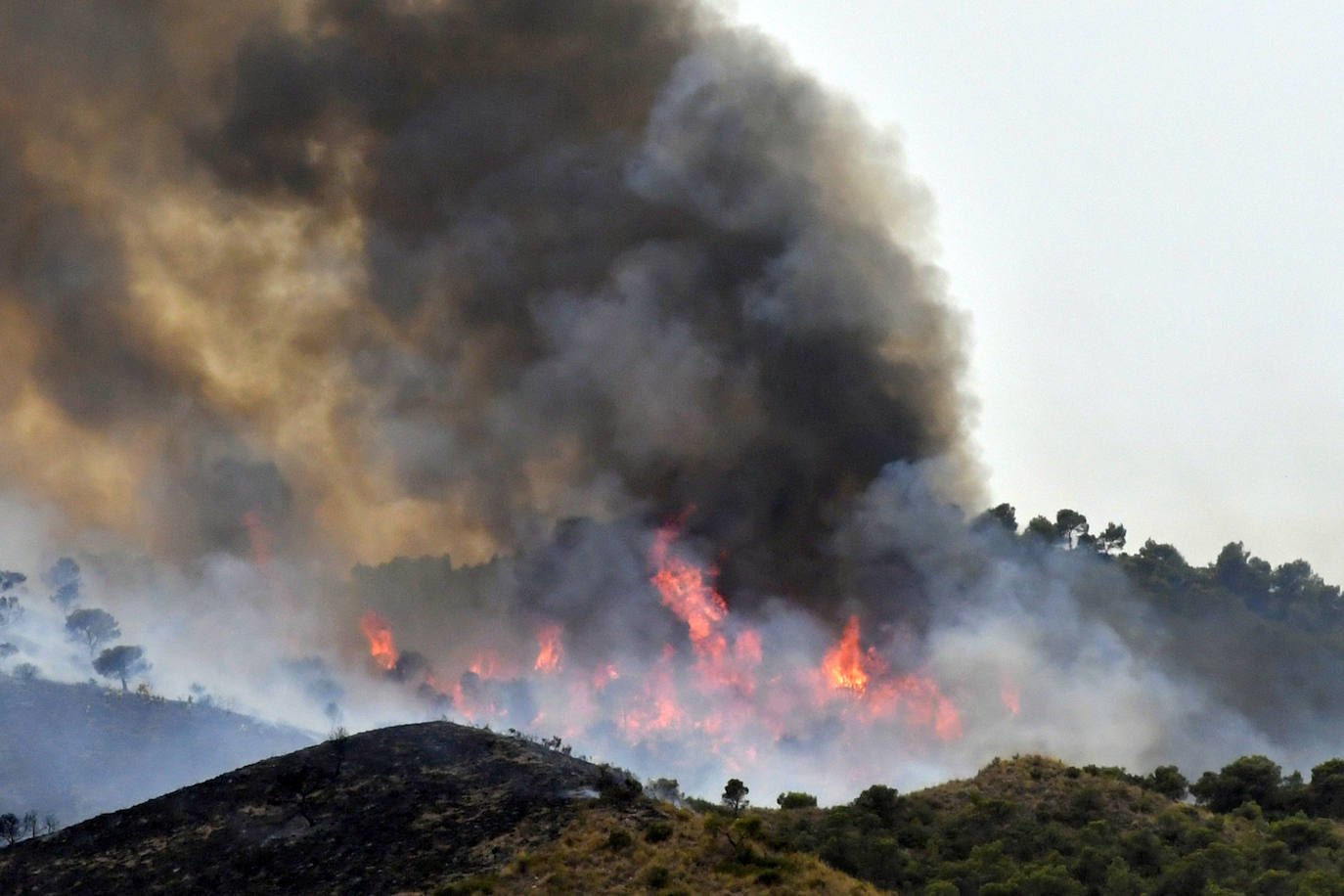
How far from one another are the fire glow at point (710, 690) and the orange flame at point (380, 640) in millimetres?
19503

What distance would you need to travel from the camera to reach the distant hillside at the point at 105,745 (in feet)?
303

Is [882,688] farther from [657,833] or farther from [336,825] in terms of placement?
[336,825]

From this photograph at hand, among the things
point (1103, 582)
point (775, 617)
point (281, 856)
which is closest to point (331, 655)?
point (775, 617)

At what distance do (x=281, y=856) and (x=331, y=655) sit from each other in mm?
97132

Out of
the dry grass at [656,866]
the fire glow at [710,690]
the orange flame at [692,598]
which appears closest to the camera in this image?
the dry grass at [656,866]

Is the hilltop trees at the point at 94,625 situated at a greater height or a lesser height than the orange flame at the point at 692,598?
greater

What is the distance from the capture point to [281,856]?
124 feet

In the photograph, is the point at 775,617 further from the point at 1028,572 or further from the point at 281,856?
the point at 281,856

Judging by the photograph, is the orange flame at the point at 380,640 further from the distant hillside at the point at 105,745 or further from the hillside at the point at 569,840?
the hillside at the point at 569,840

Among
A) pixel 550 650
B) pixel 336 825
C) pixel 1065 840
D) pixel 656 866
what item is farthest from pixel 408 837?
pixel 550 650

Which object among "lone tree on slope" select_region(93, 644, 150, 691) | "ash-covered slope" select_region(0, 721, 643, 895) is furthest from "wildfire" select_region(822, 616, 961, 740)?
"lone tree on slope" select_region(93, 644, 150, 691)

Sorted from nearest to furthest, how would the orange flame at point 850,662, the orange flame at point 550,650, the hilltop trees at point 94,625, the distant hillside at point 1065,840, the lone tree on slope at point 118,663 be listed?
the distant hillside at point 1065,840 → the orange flame at point 850,662 → the orange flame at point 550,650 → the lone tree on slope at point 118,663 → the hilltop trees at point 94,625

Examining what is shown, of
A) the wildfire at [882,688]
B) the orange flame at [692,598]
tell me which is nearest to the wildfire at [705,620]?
the orange flame at [692,598]

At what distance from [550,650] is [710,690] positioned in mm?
18744
